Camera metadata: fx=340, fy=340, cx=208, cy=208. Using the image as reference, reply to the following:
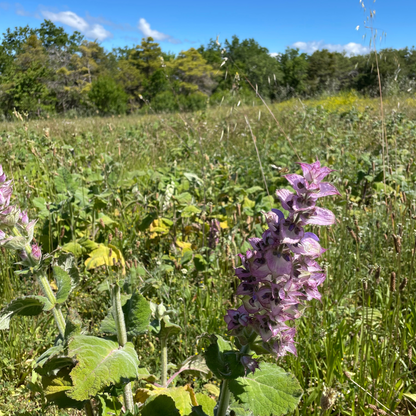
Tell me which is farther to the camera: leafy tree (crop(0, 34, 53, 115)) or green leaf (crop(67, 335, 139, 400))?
leafy tree (crop(0, 34, 53, 115))

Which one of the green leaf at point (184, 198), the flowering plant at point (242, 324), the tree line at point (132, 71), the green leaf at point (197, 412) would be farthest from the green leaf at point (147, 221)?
the tree line at point (132, 71)

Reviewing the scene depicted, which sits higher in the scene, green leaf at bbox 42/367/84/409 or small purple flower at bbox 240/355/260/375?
small purple flower at bbox 240/355/260/375

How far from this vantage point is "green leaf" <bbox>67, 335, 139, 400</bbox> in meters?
0.84

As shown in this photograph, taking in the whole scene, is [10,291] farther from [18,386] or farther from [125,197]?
[125,197]

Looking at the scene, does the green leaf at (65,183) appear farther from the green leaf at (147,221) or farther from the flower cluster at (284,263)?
the flower cluster at (284,263)

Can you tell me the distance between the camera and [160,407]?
107 centimetres

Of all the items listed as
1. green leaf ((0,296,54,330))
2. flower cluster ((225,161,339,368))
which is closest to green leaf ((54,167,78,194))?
green leaf ((0,296,54,330))

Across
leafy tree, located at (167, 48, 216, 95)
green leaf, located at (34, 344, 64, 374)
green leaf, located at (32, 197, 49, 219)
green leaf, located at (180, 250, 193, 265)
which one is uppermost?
leafy tree, located at (167, 48, 216, 95)

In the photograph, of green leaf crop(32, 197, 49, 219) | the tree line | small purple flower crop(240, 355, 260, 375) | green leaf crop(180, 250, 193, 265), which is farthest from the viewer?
the tree line

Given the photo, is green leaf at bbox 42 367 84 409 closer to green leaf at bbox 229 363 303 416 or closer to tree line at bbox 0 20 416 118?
green leaf at bbox 229 363 303 416

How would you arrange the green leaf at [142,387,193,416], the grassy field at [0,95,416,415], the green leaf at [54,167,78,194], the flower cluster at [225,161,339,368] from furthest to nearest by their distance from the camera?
the green leaf at [54,167,78,194]
the grassy field at [0,95,416,415]
the green leaf at [142,387,193,416]
the flower cluster at [225,161,339,368]

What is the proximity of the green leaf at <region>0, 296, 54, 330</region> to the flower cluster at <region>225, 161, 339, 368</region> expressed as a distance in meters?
0.68

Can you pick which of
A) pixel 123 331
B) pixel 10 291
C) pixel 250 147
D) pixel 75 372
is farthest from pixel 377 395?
pixel 250 147

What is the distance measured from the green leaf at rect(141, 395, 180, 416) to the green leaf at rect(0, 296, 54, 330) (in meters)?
0.46
